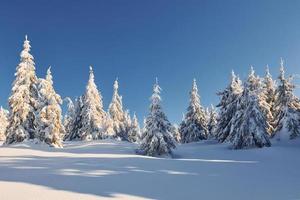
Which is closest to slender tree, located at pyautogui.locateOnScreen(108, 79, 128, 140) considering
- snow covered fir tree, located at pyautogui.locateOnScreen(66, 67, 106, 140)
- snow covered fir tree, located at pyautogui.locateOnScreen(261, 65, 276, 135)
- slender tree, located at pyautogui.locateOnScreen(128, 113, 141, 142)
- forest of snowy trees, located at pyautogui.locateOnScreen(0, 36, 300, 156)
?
snow covered fir tree, located at pyautogui.locateOnScreen(66, 67, 106, 140)

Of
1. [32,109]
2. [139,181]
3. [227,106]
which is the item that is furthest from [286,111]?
[139,181]

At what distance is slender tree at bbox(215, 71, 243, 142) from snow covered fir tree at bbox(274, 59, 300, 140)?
19.9 ft

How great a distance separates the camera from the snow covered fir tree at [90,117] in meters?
60.6

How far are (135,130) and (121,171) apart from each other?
84663 millimetres

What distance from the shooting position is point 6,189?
35.9 feet

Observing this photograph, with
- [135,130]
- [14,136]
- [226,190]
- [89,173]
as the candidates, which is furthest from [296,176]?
[135,130]

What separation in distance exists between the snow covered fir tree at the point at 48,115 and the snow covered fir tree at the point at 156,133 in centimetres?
1065

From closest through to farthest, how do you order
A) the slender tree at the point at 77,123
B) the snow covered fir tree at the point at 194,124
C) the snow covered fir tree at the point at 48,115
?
the snow covered fir tree at the point at 48,115, the snow covered fir tree at the point at 194,124, the slender tree at the point at 77,123

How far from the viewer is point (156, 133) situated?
37.1m

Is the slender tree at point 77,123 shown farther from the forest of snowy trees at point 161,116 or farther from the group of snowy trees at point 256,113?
the group of snowy trees at point 256,113

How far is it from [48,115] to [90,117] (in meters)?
19.5

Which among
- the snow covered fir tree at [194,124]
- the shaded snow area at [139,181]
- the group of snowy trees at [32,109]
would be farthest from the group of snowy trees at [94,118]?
the shaded snow area at [139,181]

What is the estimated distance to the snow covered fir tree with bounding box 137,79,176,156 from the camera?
36.7 m

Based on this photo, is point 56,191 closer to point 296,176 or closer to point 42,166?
point 42,166
